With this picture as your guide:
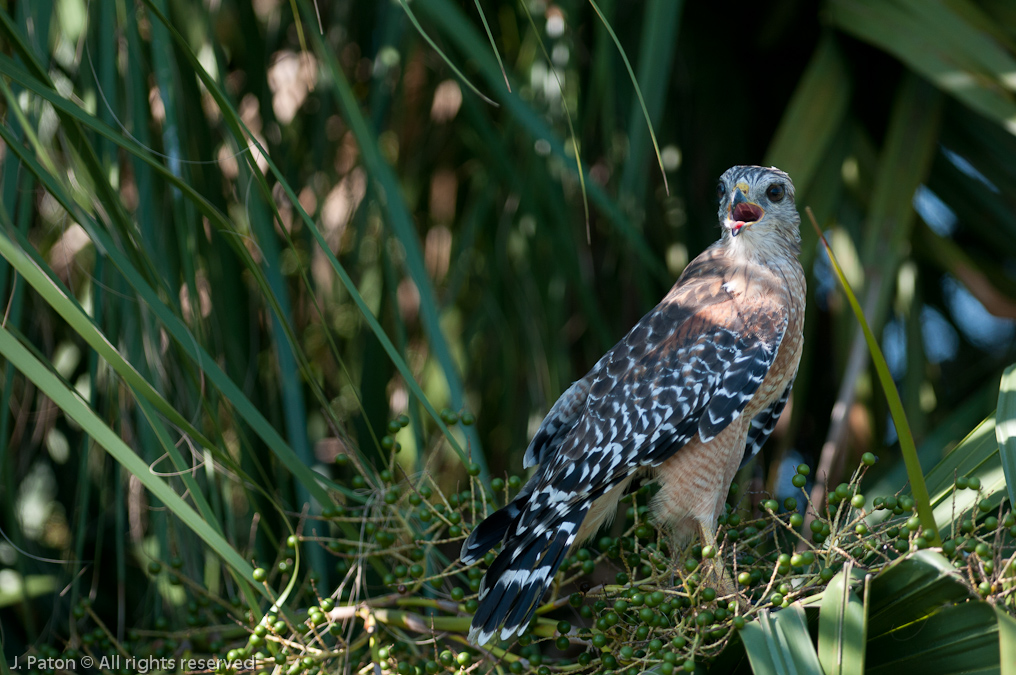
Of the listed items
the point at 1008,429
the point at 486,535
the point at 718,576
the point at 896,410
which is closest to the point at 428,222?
the point at 486,535

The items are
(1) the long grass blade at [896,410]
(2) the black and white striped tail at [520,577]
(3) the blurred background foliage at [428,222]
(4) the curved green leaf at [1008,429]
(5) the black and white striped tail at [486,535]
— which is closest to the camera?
(1) the long grass blade at [896,410]

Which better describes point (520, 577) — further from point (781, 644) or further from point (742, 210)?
point (742, 210)

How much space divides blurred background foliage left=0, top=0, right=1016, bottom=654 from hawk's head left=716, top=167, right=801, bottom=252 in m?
0.14

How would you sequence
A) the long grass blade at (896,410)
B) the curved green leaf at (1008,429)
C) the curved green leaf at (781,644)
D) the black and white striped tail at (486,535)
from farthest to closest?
the black and white striped tail at (486,535) → the curved green leaf at (1008,429) → the curved green leaf at (781,644) → the long grass blade at (896,410)

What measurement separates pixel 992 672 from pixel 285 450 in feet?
2.92

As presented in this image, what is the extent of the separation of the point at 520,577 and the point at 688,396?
19.0 inches

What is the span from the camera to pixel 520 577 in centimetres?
125

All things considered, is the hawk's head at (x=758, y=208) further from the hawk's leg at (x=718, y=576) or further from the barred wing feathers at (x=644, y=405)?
the hawk's leg at (x=718, y=576)

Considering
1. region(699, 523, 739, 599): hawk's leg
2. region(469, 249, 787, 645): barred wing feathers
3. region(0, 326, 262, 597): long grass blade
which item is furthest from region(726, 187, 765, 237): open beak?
region(0, 326, 262, 597): long grass blade

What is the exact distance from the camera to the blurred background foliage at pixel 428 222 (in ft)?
4.67

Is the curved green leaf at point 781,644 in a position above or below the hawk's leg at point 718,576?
above

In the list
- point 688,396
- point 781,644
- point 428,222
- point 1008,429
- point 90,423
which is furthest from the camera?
point 428,222

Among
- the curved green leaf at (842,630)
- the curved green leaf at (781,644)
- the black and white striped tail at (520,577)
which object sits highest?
the curved green leaf at (842,630)

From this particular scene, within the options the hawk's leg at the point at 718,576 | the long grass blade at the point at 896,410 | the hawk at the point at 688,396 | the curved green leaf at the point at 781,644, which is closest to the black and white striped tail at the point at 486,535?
the hawk at the point at 688,396
